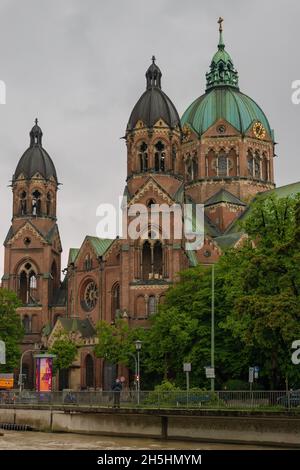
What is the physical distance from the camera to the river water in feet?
134

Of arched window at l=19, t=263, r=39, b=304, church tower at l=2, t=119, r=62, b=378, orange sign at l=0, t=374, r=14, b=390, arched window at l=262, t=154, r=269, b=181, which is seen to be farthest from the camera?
arched window at l=262, t=154, r=269, b=181

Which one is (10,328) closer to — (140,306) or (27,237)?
(27,237)

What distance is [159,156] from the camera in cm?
9112

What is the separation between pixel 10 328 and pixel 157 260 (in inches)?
767

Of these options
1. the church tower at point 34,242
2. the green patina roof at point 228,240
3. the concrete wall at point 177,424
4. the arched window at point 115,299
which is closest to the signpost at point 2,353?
the church tower at point 34,242

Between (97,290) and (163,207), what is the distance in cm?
1324

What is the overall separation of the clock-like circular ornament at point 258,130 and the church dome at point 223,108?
1.91 feet

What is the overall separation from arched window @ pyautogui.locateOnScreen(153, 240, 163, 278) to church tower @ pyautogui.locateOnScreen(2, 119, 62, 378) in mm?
20223

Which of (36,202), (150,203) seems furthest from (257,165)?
(36,202)

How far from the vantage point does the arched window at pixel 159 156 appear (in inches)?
3573

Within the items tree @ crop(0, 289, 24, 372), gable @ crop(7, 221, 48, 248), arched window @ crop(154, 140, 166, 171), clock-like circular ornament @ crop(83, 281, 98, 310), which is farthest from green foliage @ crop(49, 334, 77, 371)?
arched window @ crop(154, 140, 166, 171)

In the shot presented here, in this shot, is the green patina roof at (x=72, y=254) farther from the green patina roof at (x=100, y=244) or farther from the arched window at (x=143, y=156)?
the arched window at (x=143, y=156)

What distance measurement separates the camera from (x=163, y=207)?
87000 mm

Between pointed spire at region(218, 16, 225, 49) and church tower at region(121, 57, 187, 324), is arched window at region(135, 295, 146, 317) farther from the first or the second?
pointed spire at region(218, 16, 225, 49)
